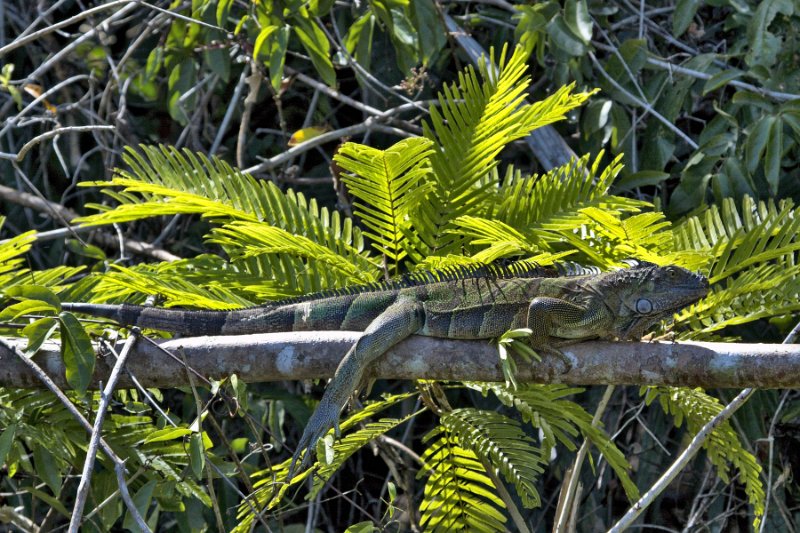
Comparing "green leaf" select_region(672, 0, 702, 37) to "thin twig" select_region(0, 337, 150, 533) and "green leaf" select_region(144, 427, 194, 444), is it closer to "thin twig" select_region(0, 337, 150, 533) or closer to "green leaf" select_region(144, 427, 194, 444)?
"green leaf" select_region(144, 427, 194, 444)

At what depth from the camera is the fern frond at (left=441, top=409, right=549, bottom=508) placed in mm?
2738

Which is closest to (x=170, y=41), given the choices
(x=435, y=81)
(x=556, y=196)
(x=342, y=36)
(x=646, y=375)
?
(x=342, y=36)

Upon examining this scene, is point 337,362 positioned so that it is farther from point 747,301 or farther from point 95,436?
point 747,301

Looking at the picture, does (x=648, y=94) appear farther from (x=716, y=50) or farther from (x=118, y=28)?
(x=118, y=28)

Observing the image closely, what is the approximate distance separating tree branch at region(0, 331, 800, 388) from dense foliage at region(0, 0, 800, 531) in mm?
100

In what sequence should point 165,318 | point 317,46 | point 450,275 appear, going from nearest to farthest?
point 165,318, point 450,275, point 317,46

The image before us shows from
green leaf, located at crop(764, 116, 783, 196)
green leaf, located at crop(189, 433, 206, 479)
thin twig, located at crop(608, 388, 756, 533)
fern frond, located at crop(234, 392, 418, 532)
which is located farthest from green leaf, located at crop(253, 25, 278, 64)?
thin twig, located at crop(608, 388, 756, 533)

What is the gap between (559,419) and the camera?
278cm

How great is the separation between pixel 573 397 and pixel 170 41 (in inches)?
84.7

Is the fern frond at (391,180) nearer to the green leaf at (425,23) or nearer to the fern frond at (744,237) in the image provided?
the green leaf at (425,23)

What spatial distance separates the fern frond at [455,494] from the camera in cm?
289

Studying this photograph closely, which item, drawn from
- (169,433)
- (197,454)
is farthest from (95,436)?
(169,433)

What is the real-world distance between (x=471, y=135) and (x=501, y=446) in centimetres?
→ 94

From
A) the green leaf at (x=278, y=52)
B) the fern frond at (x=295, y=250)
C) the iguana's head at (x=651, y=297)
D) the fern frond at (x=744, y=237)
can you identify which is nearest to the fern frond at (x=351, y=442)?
the fern frond at (x=295, y=250)
